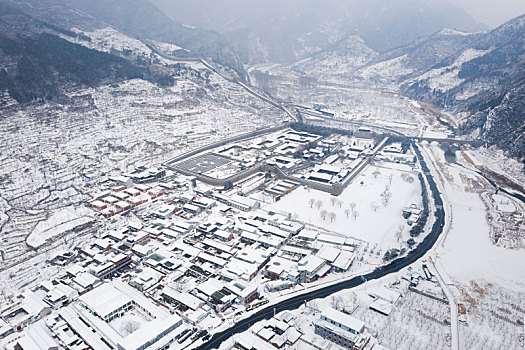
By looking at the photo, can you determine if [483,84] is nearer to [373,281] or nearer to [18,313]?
[373,281]

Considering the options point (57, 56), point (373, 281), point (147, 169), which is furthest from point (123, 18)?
point (373, 281)

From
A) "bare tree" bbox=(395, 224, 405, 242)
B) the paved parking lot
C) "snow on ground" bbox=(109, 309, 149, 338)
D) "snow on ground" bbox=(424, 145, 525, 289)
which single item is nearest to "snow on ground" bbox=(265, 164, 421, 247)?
"bare tree" bbox=(395, 224, 405, 242)

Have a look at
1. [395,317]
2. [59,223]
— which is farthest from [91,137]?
[395,317]

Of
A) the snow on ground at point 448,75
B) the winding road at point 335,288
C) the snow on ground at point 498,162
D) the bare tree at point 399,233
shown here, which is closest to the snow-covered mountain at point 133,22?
the snow on ground at point 448,75

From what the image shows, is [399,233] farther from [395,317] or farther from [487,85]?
[487,85]

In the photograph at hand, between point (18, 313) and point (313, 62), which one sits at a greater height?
point (313, 62)

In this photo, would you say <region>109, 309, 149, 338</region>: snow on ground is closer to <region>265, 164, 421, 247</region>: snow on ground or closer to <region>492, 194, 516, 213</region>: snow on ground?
<region>265, 164, 421, 247</region>: snow on ground
